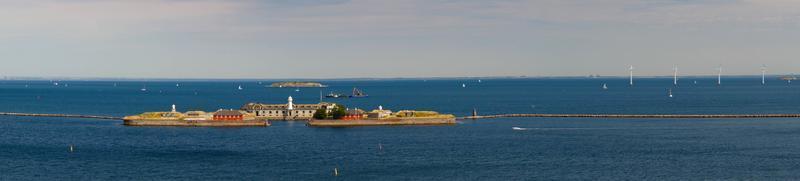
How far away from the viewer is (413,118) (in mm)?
132250

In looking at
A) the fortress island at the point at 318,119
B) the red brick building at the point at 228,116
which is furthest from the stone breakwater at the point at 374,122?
the red brick building at the point at 228,116

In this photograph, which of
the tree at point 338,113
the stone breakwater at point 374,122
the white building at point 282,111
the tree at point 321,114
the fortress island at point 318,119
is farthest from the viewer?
the white building at point 282,111

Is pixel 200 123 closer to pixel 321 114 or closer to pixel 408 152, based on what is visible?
pixel 321 114

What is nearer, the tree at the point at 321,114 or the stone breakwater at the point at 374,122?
the stone breakwater at the point at 374,122

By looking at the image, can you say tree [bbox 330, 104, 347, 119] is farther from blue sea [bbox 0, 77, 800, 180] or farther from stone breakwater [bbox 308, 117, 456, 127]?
blue sea [bbox 0, 77, 800, 180]

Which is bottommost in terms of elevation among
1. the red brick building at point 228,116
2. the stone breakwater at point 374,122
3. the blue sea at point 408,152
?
the blue sea at point 408,152

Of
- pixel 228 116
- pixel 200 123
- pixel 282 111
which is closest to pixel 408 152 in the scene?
pixel 200 123

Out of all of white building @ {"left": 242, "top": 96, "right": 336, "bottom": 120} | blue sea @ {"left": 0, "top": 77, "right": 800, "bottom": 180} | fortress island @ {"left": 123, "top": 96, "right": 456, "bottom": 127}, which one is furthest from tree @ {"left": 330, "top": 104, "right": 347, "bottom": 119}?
white building @ {"left": 242, "top": 96, "right": 336, "bottom": 120}

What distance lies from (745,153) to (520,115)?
69.4m

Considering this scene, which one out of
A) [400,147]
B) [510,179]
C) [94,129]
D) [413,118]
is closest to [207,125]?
[94,129]

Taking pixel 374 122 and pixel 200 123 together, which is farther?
pixel 374 122

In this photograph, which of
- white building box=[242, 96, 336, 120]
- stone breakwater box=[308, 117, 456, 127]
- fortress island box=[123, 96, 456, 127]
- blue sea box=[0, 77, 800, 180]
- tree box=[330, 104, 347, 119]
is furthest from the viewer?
white building box=[242, 96, 336, 120]

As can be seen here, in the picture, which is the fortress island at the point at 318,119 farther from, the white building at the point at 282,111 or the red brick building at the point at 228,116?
the white building at the point at 282,111

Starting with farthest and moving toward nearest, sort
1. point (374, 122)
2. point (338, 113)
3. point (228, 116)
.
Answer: point (338, 113)
point (228, 116)
point (374, 122)
